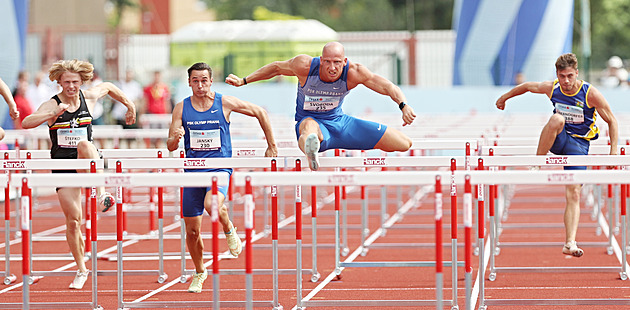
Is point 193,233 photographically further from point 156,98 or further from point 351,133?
point 156,98

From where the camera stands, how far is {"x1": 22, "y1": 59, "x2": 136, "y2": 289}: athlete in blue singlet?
9242 mm

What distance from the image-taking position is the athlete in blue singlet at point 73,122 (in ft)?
30.3

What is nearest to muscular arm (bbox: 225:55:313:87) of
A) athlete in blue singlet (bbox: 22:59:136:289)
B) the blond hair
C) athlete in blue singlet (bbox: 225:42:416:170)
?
athlete in blue singlet (bbox: 225:42:416:170)

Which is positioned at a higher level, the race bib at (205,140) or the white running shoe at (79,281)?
the race bib at (205,140)

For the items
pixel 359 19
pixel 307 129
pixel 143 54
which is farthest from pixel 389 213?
pixel 359 19

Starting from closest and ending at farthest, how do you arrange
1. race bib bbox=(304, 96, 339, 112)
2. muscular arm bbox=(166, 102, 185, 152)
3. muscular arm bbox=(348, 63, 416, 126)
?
muscular arm bbox=(166, 102, 185, 152) → muscular arm bbox=(348, 63, 416, 126) → race bib bbox=(304, 96, 339, 112)

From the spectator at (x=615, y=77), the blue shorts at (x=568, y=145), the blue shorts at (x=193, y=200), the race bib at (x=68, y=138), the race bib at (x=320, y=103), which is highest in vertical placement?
the spectator at (x=615, y=77)

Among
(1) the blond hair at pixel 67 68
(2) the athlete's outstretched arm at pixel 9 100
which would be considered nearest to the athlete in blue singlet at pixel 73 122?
(1) the blond hair at pixel 67 68

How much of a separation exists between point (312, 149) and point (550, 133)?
275 centimetres

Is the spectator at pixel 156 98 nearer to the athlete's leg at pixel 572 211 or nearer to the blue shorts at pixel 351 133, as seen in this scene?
the blue shorts at pixel 351 133

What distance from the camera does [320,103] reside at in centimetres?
936

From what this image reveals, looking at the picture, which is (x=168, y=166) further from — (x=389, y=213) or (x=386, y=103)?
(x=386, y=103)

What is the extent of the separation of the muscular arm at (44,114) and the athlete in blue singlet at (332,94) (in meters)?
1.45

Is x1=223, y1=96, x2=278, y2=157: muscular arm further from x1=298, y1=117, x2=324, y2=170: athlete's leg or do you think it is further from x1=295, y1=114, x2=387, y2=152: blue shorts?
x1=295, y1=114, x2=387, y2=152: blue shorts
